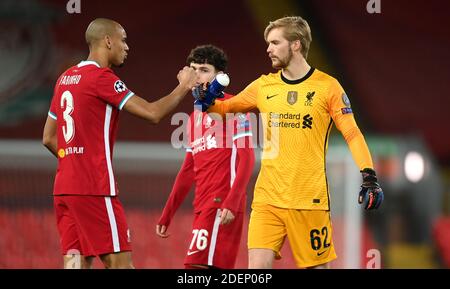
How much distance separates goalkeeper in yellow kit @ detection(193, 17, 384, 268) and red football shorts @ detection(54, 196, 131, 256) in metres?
0.73

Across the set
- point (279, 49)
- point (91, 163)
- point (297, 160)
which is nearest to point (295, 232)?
point (297, 160)

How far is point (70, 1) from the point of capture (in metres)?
15.2

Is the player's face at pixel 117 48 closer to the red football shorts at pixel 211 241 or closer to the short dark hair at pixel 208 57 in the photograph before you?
the short dark hair at pixel 208 57

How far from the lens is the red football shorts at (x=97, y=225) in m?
5.21

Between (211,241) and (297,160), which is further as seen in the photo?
(211,241)

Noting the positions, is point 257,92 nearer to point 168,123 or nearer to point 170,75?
point 168,123

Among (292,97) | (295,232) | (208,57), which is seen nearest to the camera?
(295,232)

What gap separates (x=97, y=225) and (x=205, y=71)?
1.47 m

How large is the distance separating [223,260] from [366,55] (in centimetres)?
1116

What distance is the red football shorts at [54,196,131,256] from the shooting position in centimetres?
521

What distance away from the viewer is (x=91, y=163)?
207 inches

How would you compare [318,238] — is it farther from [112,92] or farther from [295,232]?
[112,92]

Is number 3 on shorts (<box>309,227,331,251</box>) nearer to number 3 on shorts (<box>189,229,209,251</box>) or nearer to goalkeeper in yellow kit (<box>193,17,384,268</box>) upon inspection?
goalkeeper in yellow kit (<box>193,17,384,268</box>)
